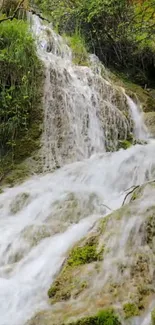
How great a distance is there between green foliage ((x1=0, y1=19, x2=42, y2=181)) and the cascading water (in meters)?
0.24

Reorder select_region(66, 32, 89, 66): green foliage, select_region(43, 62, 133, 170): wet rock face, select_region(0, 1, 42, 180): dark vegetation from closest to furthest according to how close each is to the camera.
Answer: select_region(0, 1, 42, 180): dark vegetation → select_region(43, 62, 133, 170): wet rock face → select_region(66, 32, 89, 66): green foliage

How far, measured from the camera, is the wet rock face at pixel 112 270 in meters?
2.47

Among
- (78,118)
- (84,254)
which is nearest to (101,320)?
(84,254)

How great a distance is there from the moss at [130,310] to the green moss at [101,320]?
7 cm

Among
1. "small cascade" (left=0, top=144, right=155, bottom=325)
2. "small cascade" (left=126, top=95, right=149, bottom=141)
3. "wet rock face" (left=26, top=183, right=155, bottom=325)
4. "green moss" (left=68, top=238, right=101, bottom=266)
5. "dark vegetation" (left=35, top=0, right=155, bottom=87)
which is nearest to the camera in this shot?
"wet rock face" (left=26, top=183, right=155, bottom=325)

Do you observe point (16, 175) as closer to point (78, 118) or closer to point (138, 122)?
point (78, 118)

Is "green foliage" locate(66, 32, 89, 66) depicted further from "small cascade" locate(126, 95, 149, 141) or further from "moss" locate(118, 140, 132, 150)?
"moss" locate(118, 140, 132, 150)

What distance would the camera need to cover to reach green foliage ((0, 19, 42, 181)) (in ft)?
20.9

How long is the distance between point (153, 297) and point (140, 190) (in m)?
1.35

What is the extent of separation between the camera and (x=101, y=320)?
90.2 inches

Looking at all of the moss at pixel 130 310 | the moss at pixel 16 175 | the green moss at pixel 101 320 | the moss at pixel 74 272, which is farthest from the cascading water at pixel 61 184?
the moss at pixel 130 310

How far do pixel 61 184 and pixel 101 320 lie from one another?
10.3ft

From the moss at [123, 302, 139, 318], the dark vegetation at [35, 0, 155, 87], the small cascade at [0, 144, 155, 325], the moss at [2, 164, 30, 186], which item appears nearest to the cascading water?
the small cascade at [0, 144, 155, 325]

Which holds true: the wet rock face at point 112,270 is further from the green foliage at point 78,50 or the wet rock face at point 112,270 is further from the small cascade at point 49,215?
the green foliage at point 78,50
